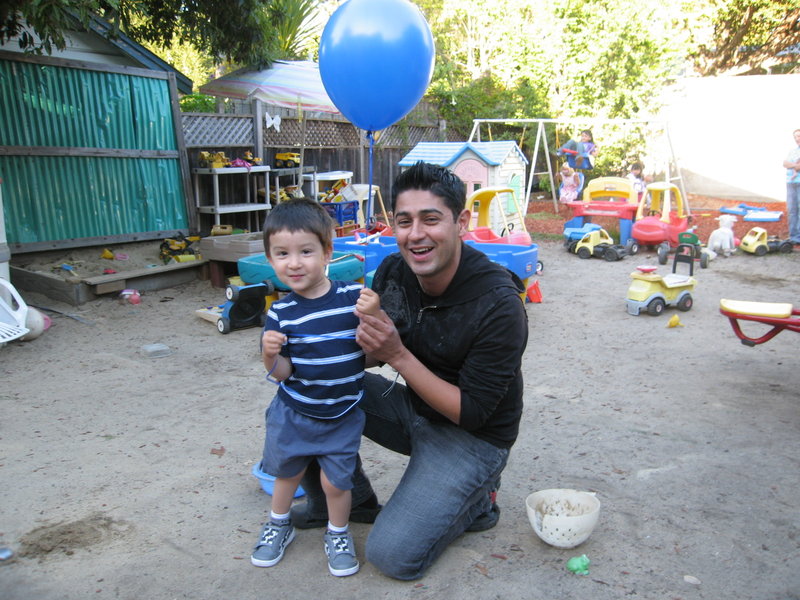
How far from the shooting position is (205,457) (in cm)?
336

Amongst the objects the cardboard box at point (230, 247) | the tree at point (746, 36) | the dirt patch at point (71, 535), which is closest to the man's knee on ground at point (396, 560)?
the dirt patch at point (71, 535)

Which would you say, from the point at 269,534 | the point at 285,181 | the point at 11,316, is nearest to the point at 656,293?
the point at 269,534

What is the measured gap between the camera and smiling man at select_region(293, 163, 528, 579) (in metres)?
2.29

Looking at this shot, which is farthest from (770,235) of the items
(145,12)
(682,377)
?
(145,12)

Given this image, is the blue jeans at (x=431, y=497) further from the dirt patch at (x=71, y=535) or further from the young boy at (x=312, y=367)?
the dirt patch at (x=71, y=535)

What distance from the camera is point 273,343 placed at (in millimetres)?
2236

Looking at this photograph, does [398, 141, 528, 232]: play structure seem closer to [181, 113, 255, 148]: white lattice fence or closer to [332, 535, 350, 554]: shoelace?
[181, 113, 255, 148]: white lattice fence

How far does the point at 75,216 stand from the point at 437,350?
620 cm

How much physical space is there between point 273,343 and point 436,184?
79cm

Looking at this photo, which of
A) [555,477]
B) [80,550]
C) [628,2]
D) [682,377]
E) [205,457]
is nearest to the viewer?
[80,550]

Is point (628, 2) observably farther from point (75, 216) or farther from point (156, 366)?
point (156, 366)

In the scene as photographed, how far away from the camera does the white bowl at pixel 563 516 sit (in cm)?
244

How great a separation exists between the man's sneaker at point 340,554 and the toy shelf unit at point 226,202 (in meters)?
6.46

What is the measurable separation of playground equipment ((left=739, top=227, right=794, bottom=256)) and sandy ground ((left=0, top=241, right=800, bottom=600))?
370 cm
